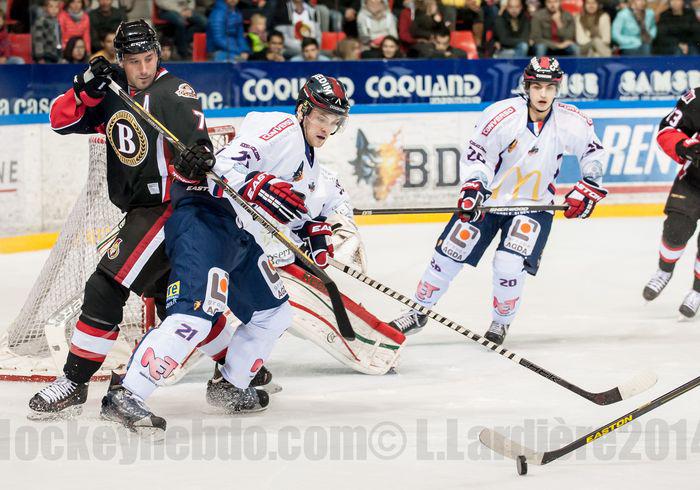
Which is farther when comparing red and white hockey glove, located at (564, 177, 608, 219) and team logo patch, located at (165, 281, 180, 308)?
red and white hockey glove, located at (564, 177, 608, 219)

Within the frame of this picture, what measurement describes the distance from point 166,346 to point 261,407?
64 centimetres

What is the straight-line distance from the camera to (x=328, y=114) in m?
3.95

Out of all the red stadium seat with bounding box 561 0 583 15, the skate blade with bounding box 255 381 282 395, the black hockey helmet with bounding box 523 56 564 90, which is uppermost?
the black hockey helmet with bounding box 523 56 564 90

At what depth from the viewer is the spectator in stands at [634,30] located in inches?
380

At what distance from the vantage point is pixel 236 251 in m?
3.73

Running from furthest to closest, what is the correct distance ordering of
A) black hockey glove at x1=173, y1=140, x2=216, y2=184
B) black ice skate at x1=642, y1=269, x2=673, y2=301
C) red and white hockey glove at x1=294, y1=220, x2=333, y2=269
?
black ice skate at x1=642, y1=269, x2=673, y2=301 < red and white hockey glove at x1=294, y1=220, x2=333, y2=269 < black hockey glove at x1=173, y1=140, x2=216, y2=184

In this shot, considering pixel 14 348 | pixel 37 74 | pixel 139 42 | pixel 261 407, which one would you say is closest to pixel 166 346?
pixel 261 407

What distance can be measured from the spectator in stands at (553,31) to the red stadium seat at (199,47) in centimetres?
264

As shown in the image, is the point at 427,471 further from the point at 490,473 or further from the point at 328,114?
the point at 328,114

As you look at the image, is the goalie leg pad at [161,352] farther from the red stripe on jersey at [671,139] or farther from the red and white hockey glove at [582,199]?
the red stripe on jersey at [671,139]

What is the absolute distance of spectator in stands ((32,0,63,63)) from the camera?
8148mm

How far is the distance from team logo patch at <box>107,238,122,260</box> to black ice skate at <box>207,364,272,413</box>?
587mm

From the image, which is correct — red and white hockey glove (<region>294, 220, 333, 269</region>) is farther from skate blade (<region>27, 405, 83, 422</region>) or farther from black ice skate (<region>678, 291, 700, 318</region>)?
black ice skate (<region>678, 291, 700, 318</region>)

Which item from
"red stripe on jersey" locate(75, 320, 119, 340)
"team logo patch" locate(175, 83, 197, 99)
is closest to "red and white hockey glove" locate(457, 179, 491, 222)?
"team logo patch" locate(175, 83, 197, 99)
